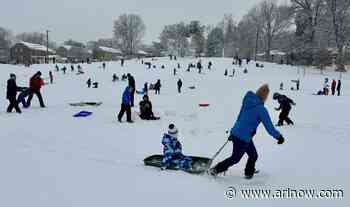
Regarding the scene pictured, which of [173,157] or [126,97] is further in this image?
[126,97]

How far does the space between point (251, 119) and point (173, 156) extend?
5.73 ft

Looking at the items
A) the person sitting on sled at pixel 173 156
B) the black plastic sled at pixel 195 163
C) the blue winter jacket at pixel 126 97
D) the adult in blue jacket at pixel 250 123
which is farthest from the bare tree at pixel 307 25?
the adult in blue jacket at pixel 250 123

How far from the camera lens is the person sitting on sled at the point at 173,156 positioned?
651 centimetres

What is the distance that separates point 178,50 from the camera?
111500 millimetres

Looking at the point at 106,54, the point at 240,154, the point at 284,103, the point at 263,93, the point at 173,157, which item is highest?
the point at 106,54

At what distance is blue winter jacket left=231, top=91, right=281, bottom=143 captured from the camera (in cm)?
549

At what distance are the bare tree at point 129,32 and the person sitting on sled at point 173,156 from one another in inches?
4078

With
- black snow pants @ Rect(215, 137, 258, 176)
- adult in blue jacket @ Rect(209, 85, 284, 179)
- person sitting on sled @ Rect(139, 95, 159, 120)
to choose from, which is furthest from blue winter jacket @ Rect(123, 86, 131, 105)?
adult in blue jacket @ Rect(209, 85, 284, 179)

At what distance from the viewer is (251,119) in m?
5.56

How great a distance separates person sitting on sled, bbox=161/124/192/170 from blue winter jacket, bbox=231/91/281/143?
1.30 m

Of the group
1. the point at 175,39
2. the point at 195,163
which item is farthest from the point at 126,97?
the point at 175,39

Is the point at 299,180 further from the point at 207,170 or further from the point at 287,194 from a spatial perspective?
the point at 207,170

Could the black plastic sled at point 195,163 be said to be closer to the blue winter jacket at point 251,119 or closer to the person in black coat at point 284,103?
the blue winter jacket at point 251,119

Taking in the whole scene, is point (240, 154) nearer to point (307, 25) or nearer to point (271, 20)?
point (307, 25)
